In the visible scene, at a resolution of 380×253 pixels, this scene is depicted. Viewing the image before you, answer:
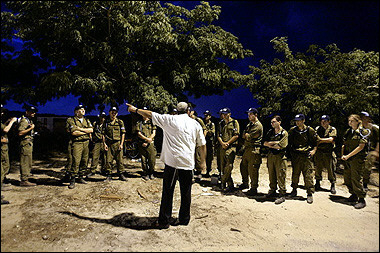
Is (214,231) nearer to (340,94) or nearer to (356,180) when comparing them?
(356,180)

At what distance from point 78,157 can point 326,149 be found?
257 inches

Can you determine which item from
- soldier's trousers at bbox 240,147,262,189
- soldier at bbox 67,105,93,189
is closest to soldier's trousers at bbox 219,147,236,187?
soldier's trousers at bbox 240,147,262,189

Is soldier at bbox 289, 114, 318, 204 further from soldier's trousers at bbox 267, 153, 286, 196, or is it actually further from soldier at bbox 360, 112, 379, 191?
soldier at bbox 360, 112, 379, 191

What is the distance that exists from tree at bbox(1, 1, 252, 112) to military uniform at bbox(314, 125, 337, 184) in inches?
218

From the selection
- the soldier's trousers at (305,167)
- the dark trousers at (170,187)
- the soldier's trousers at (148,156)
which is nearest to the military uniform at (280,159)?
the soldier's trousers at (305,167)

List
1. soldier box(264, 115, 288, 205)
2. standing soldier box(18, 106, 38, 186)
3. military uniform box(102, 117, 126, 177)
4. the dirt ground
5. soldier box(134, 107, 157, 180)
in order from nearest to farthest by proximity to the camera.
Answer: the dirt ground, soldier box(264, 115, 288, 205), standing soldier box(18, 106, 38, 186), military uniform box(102, 117, 126, 177), soldier box(134, 107, 157, 180)

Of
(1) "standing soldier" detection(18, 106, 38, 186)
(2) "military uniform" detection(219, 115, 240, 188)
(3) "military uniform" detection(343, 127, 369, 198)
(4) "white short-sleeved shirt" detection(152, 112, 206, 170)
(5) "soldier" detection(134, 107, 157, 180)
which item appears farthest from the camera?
(5) "soldier" detection(134, 107, 157, 180)

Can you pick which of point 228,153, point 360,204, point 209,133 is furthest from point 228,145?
point 360,204

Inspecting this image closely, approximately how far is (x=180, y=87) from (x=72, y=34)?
15.0 ft

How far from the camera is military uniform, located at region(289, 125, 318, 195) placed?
5090 millimetres

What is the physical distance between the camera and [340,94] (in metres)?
4.57

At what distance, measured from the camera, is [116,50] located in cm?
877

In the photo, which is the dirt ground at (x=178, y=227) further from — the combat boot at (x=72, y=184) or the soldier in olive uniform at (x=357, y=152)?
the soldier in olive uniform at (x=357, y=152)

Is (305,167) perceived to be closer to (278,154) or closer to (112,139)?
(278,154)
